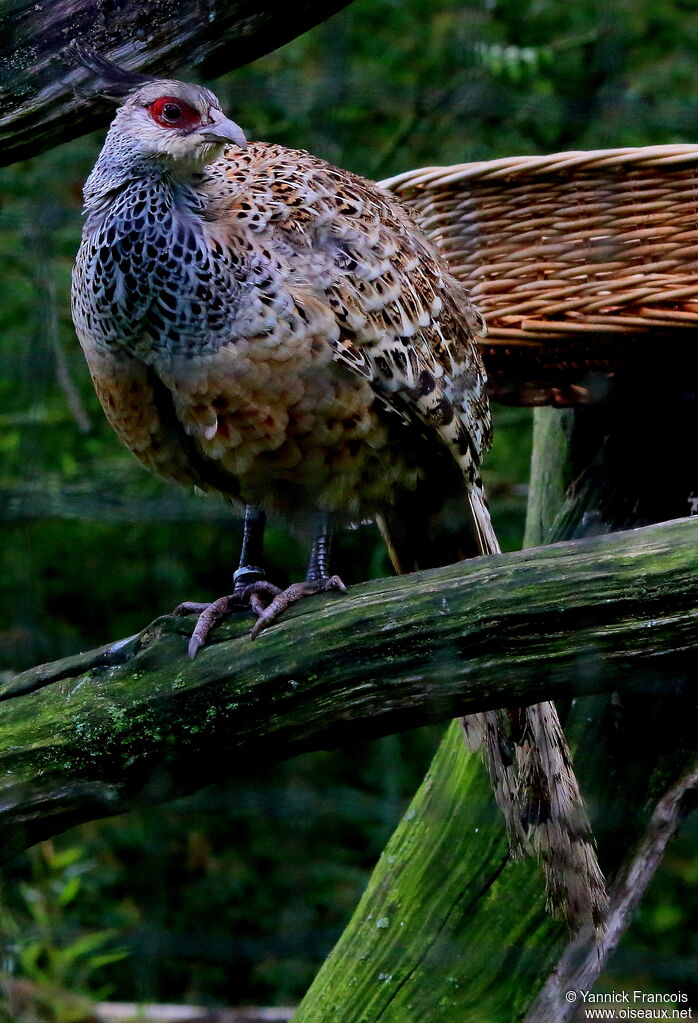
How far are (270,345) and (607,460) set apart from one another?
90 centimetres

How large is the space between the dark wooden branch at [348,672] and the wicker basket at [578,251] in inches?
21.8

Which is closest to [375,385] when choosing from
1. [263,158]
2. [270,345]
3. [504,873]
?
[270,345]

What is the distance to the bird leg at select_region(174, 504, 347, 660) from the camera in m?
1.76

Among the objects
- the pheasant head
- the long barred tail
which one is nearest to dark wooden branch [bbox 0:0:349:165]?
the pheasant head

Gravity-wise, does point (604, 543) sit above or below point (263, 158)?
below

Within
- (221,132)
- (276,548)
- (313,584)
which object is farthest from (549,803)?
(276,548)

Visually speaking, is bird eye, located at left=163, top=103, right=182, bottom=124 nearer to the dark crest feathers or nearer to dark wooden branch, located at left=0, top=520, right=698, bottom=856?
the dark crest feathers

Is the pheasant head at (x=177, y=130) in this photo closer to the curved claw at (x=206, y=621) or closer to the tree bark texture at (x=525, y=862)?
the curved claw at (x=206, y=621)

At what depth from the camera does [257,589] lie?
1997 millimetres

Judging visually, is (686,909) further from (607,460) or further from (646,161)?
(646,161)

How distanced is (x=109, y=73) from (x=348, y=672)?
877 millimetres

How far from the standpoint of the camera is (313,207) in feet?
6.68

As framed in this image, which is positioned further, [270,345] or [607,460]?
[607,460]

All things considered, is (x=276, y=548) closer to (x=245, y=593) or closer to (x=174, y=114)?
(x=245, y=593)
